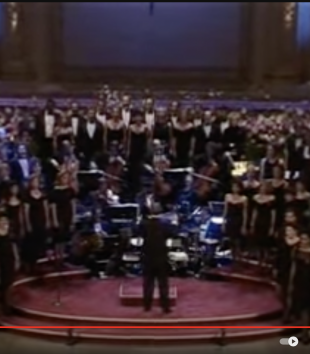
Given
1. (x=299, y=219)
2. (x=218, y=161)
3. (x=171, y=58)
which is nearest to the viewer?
(x=299, y=219)

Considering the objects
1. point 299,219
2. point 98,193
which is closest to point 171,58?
point 98,193

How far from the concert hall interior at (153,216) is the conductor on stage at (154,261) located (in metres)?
0.01

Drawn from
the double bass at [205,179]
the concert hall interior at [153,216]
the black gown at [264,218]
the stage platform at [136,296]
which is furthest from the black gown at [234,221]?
the stage platform at [136,296]

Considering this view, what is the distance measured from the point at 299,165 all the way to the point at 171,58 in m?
3.86

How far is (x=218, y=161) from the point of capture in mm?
9258

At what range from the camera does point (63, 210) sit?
830 cm

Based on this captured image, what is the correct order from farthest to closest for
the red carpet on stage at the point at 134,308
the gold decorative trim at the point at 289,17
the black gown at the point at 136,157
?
the gold decorative trim at the point at 289,17 → the black gown at the point at 136,157 → the red carpet on stage at the point at 134,308

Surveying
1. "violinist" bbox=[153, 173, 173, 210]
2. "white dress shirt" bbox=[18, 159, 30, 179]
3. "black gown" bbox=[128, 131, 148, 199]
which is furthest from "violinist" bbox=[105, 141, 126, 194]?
"white dress shirt" bbox=[18, 159, 30, 179]

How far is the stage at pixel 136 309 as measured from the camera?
722 centimetres

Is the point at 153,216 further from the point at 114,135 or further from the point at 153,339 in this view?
the point at 114,135

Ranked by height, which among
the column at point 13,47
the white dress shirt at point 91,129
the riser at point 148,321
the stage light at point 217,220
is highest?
the column at point 13,47

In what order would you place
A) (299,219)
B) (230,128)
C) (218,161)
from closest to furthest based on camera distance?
(299,219), (218,161), (230,128)

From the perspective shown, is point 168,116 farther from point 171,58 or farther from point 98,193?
point 171,58

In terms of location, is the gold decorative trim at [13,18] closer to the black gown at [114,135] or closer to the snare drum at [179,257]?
the black gown at [114,135]
